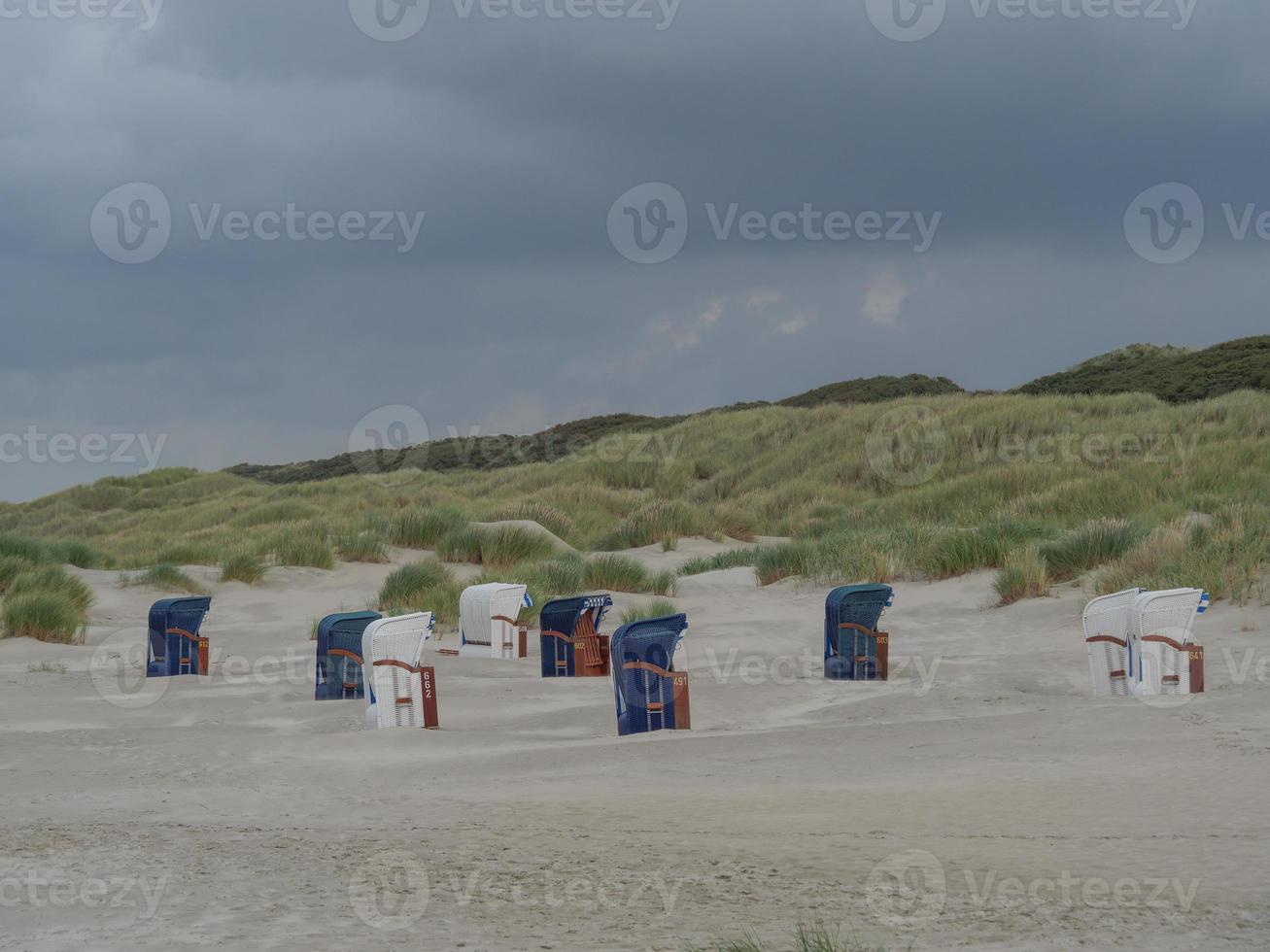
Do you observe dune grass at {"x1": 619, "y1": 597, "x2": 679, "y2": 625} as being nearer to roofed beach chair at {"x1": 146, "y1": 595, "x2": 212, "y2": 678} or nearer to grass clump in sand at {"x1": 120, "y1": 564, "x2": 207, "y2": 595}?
roofed beach chair at {"x1": 146, "y1": 595, "x2": 212, "y2": 678}

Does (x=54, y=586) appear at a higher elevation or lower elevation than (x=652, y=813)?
higher

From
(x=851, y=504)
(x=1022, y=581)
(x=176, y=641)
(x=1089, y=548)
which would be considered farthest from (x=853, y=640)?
(x=851, y=504)

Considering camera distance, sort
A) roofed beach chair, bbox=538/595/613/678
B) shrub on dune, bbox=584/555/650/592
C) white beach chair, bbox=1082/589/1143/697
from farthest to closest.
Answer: shrub on dune, bbox=584/555/650/592, roofed beach chair, bbox=538/595/613/678, white beach chair, bbox=1082/589/1143/697

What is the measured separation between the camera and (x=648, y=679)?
832 cm

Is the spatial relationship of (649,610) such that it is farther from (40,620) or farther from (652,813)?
(652,813)

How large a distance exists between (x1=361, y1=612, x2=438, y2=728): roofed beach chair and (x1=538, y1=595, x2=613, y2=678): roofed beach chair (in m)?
2.64

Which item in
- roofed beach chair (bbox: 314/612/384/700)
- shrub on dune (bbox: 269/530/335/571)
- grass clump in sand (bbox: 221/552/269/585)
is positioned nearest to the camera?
roofed beach chair (bbox: 314/612/384/700)

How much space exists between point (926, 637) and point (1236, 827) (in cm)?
788

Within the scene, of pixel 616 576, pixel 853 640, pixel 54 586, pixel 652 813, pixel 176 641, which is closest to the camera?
pixel 652 813

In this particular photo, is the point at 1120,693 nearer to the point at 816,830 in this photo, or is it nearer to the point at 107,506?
the point at 816,830

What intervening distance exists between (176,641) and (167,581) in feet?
20.7

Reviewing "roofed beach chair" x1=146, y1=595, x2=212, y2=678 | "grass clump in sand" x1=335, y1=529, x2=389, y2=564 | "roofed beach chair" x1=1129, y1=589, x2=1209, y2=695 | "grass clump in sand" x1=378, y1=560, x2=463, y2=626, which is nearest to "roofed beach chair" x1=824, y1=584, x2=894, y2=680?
"roofed beach chair" x1=1129, y1=589, x2=1209, y2=695

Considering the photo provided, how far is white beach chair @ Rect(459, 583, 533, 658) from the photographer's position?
1203 cm

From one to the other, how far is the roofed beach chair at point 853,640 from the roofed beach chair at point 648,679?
237 centimetres
